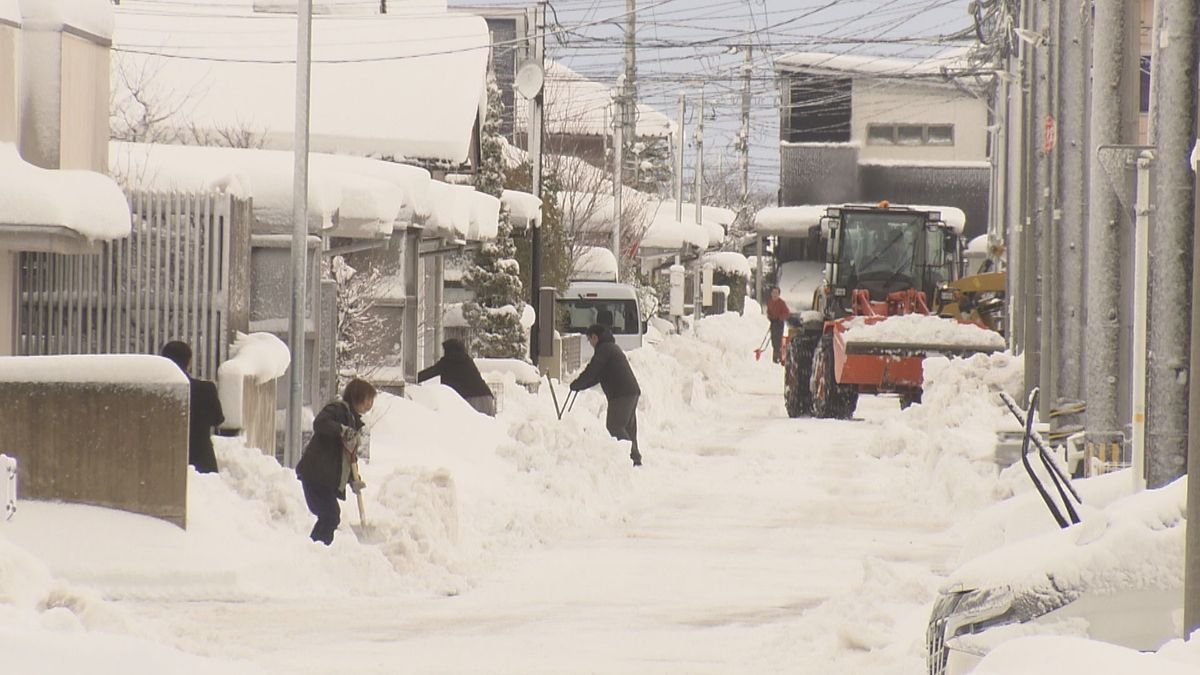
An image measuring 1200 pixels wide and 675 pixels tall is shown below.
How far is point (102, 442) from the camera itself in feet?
43.4

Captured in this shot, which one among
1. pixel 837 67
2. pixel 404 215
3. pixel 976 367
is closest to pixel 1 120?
pixel 404 215

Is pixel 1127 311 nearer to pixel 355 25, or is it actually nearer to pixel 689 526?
pixel 689 526

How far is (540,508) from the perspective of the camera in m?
17.1

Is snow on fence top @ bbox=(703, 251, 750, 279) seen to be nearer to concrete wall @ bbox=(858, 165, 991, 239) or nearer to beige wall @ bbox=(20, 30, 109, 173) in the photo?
concrete wall @ bbox=(858, 165, 991, 239)

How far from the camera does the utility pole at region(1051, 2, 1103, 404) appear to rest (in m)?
15.5

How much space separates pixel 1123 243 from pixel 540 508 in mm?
5974

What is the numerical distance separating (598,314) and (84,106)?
21.1 meters

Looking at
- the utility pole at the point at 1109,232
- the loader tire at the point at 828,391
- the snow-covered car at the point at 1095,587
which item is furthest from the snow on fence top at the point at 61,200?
the loader tire at the point at 828,391

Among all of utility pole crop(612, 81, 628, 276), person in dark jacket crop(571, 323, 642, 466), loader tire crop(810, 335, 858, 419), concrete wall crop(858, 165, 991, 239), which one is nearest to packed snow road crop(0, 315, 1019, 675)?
person in dark jacket crop(571, 323, 642, 466)

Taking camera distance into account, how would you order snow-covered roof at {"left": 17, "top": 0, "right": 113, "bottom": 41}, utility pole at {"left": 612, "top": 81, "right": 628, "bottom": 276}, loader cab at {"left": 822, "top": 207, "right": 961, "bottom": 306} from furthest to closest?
utility pole at {"left": 612, "top": 81, "right": 628, "bottom": 276} → loader cab at {"left": 822, "top": 207, "right": 961, "bottom": 306} → snow-covered roof at {"left": 17, "top": 0, "right": 113, "bottom": 41}

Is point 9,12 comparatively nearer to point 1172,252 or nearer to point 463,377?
point 463,377

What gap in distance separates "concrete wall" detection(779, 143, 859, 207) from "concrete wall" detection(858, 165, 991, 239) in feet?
1.68

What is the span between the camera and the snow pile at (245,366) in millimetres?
16422

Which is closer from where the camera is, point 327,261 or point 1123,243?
point 1123,243
